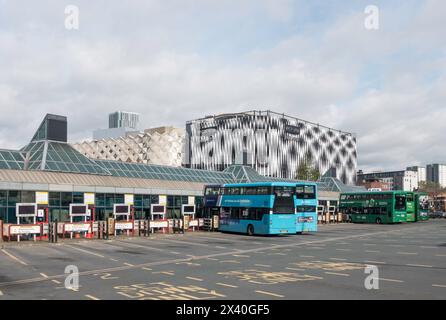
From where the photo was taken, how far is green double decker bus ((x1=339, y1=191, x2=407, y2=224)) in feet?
206

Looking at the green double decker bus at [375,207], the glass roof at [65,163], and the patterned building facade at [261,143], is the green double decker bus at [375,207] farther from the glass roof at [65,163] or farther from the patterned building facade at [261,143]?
the patterned building facade at [261,143]

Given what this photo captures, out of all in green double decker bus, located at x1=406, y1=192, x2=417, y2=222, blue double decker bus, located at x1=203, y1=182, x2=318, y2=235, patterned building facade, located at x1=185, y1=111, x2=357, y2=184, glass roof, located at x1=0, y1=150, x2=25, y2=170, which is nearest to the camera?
blue double decker bus, located at x1=203, y1=182, x2=318, y2=235

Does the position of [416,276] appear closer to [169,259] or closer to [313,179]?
[169,259]

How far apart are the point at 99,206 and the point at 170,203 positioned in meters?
10.0

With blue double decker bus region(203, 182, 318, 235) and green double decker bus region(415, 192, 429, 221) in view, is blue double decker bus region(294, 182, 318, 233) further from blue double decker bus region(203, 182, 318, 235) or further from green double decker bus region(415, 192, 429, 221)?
green double decker bus region(415, 192, 429, 221)

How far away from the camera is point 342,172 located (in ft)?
588

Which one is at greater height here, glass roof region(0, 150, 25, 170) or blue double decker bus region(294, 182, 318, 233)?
glass roof region(0, 150, 25, 170)

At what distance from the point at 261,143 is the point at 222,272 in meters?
129

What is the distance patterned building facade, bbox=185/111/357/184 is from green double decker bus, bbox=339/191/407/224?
7124cm

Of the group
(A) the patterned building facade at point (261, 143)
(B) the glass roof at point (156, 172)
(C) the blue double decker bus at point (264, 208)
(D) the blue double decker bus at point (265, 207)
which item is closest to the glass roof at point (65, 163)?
(B) the glass roof at point (156, 172)

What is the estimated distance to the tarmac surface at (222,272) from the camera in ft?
44.8

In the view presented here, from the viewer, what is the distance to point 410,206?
67.9 m

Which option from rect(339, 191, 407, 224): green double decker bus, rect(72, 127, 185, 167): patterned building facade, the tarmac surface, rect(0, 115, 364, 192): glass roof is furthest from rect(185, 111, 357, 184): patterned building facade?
the tarmac surface

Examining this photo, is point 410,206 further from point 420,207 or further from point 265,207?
point 265,207
